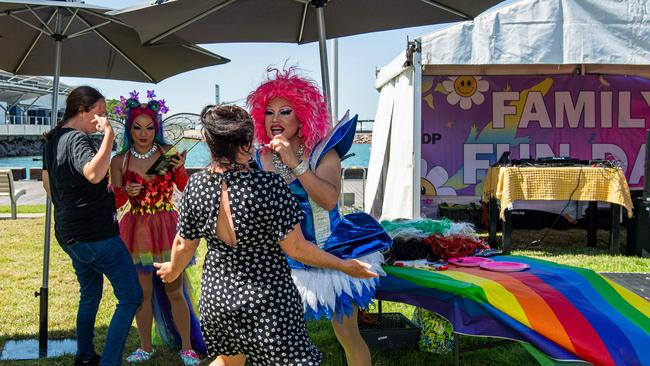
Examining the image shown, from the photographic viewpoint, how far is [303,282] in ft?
9.38

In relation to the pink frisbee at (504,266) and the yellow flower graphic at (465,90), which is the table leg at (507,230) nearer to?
the yellow flower graphic at (465,90)

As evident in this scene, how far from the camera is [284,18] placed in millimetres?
4094

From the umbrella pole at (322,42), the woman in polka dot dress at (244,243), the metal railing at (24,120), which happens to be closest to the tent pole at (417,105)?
the umbrella pole at (322,42)

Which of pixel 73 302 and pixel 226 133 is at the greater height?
pixel 226 133

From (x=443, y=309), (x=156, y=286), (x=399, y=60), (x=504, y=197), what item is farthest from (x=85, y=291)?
(x=399, y=60)

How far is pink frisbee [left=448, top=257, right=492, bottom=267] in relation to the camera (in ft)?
11.8

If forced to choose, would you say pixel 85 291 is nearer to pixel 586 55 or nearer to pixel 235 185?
pixel 235 185

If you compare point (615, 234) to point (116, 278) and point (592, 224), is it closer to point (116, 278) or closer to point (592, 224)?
point (592, 224)

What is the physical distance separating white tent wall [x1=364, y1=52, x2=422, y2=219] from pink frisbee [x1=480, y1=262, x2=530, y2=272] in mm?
4126

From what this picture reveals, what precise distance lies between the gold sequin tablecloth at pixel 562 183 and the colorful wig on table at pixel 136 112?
4442 mm

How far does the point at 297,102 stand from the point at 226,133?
0.77 m

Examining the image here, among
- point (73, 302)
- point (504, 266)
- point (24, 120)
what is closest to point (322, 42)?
point (504, 266)

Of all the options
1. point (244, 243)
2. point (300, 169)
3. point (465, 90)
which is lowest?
point (244, 243)

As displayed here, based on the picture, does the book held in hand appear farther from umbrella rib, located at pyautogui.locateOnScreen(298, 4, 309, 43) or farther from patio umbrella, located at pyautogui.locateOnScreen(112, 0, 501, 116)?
umbrella rib, located at pyautogui.locateOnScreen(298, 4, 309, 43)
